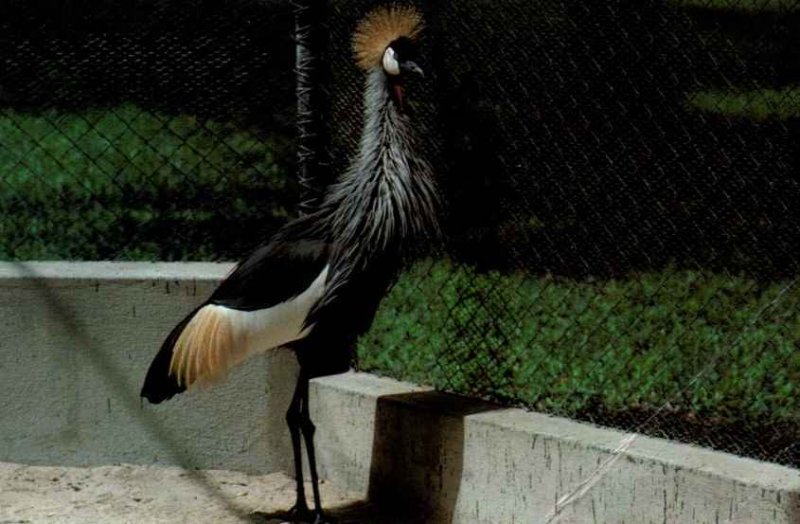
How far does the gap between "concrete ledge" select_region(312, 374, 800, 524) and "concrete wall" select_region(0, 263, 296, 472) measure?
28 cm

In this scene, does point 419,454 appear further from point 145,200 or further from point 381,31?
point 145,200

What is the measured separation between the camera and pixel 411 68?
4980mm

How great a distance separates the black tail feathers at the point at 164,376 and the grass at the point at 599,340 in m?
0.87

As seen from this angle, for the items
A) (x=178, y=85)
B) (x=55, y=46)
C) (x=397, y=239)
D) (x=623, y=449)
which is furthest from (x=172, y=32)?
(x=623, y=449)

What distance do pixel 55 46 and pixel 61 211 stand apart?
142cm

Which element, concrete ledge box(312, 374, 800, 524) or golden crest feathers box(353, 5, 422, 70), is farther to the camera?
golden crest feathers box(353, 5, 422, 70)

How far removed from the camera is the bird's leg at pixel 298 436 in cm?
523

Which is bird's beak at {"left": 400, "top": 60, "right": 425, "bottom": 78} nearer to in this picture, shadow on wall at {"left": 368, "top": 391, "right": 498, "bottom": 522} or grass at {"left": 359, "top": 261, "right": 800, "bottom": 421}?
grass at {"left": 359, "top": 261, "right": 800, "bottom": 421}

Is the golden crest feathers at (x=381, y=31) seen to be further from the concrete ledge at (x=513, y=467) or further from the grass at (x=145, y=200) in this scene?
the grass at (x=145, y=200)

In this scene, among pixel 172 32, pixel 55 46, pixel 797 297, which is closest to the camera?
pixel 797 297

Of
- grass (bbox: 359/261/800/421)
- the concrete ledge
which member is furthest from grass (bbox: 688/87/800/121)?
the concrete ledge

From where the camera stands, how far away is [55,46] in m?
8.95

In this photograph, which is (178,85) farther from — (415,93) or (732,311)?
(732,311)

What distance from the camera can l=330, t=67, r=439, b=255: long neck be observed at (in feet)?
16.3
